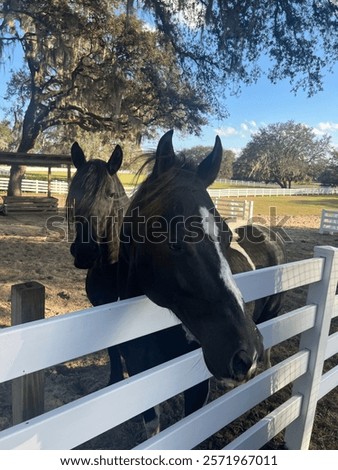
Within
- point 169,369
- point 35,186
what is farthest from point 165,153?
point 35,186

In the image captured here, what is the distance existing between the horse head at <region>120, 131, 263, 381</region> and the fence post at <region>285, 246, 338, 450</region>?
116 centimetres

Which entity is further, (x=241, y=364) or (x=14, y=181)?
(x=14, y=181)

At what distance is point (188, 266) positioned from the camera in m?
1.33

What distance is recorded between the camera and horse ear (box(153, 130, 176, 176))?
172 cm

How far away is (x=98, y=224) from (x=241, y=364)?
2.06 meters

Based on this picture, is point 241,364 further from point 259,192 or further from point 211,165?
point 259,192

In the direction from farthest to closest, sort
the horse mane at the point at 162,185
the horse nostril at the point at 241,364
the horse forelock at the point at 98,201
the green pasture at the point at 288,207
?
1. the green pasture at the point at 288,207
2. the horse forelock at the point at 98,201
3. the horse mane at the point at 162,185
4. the horse nostril at the point at 241,364

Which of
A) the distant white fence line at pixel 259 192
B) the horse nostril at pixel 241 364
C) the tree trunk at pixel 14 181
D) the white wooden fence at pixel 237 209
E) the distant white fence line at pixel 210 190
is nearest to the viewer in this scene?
the horse nostril at pixel 241 364

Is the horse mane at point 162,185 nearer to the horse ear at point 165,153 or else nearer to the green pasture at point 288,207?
the horse ear at point 165,153

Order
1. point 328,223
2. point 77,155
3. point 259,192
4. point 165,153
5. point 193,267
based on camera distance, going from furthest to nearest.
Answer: point 259,192, point 328,223, point 77,155, point 165,153, point 193,267

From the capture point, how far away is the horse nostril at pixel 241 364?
119 cm

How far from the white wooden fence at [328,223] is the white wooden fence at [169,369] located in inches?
496

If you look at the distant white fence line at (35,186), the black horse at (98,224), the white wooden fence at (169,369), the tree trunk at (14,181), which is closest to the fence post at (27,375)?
the white wooden fence at (169,369)

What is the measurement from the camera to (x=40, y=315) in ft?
4.83
